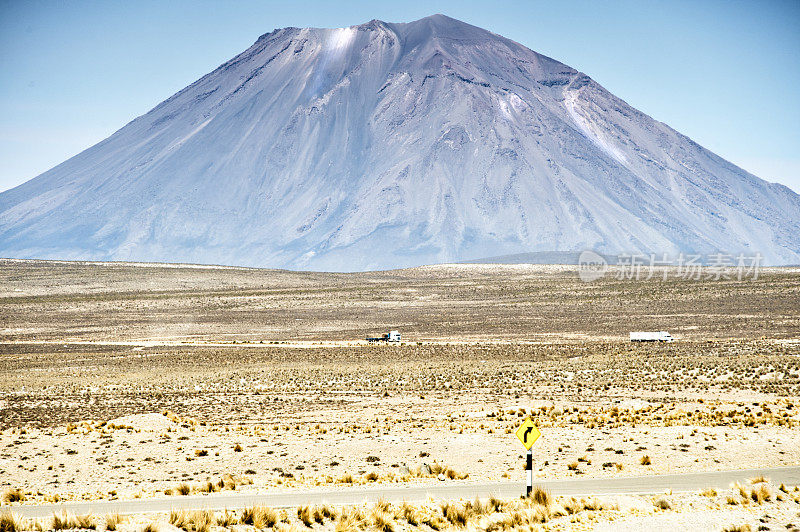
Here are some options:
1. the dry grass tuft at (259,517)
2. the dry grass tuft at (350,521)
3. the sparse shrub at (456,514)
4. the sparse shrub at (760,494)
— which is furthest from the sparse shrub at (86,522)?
the sparse shrub at (760,494)

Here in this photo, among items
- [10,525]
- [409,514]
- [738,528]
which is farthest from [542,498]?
→ [10,525]

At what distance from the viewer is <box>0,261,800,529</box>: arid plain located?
1944 centimetres

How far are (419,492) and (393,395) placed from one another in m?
16.8

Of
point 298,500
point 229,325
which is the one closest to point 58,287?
point 229,325

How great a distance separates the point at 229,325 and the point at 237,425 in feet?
152

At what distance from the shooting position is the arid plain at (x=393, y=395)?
1944 cm

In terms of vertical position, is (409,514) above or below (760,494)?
below

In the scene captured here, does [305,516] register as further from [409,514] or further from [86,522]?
[86,522]

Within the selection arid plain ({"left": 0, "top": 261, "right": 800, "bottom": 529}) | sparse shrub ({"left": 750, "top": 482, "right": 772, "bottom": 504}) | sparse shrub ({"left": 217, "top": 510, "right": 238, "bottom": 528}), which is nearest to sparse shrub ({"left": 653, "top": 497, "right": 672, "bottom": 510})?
arid plain ({"left": 0, "top": 261, "right": 800, "bottom": 529})

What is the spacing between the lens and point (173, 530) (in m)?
12.9

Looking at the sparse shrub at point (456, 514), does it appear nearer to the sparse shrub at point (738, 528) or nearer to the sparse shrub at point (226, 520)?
the sparse shrub at point (226, 520)

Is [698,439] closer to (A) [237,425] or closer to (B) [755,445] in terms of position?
(B) [755,445]

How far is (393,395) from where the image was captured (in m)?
33.6

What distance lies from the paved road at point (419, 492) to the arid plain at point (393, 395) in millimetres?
773
